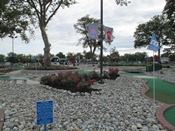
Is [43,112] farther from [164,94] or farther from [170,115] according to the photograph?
[164,94]

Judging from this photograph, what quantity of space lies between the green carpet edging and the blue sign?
316cm

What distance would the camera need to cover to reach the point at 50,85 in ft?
37.9

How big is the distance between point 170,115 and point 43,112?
394cm

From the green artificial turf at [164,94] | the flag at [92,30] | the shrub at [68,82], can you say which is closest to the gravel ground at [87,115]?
the green artificial turf at [164,94]

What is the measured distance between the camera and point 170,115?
6.04m

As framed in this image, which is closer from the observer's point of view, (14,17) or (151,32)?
(14,17)

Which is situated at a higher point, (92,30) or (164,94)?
(92,30)

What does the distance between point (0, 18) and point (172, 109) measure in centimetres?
2107

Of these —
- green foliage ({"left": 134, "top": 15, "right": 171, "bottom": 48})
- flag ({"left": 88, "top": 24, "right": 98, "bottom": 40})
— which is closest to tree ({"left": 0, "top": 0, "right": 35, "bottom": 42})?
flag ({"left": 88, "top": 24, "right": 98, "bottom": 40})

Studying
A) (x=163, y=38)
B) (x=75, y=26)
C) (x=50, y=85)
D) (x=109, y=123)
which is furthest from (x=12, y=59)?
(x=109, y=123)

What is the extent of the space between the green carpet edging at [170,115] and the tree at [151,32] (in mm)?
39396

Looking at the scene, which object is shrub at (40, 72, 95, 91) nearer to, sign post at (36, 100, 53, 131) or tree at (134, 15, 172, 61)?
sign post at (36, 100, 53, 131)

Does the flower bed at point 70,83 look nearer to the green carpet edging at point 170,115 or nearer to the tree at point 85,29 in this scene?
the green carpet edging at point 170,115

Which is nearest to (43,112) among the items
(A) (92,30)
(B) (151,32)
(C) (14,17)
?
(A) (92,30)
